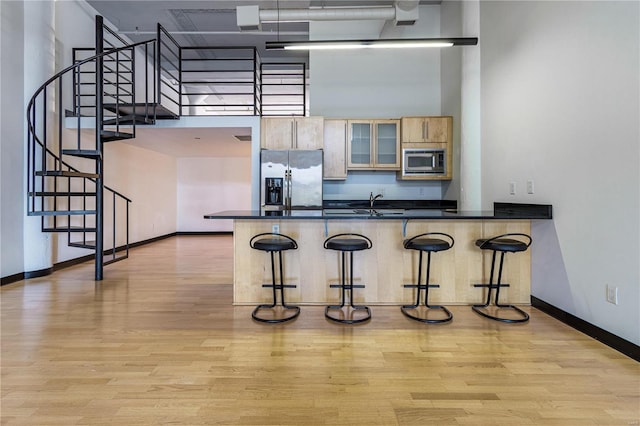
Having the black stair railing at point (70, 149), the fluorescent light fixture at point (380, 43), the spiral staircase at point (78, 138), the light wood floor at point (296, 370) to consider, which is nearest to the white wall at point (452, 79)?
the fluorescent light fixture at point (380, 43)

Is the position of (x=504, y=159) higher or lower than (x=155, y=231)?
higher

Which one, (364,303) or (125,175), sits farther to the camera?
(125,175)

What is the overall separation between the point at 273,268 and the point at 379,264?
3.60 feet

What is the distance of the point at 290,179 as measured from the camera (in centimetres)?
526

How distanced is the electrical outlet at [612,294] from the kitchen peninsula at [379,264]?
0.94 meters

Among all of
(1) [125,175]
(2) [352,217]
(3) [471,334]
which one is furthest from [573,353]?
(1) [125,175]

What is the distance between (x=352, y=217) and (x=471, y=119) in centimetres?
246

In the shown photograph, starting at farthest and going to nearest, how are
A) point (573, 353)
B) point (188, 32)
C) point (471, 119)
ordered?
point (188, 32) < point (471, 119) < point (573, 353)

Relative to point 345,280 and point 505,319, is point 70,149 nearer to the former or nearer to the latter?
point 345,280

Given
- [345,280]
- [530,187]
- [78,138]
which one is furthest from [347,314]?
[78,138]

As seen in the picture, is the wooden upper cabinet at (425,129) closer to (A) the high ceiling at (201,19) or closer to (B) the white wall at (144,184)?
(A) the high ceiling at (201,19)

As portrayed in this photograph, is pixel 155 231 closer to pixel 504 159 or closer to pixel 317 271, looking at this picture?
pixel 317 271

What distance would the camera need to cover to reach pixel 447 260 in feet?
11.4

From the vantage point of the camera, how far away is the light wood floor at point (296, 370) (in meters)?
1.75
